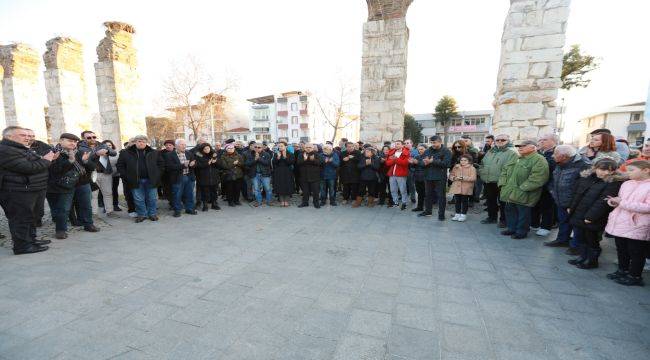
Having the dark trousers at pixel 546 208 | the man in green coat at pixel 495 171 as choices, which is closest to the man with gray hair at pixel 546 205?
the dark trousers at pixel 546 208

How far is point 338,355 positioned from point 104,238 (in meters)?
4.75

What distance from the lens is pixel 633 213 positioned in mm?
3262

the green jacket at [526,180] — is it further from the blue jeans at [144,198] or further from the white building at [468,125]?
the white building at [468,125]

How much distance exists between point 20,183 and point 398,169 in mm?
6857

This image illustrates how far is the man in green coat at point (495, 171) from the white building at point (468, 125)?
44710 mm

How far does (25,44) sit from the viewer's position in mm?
12766

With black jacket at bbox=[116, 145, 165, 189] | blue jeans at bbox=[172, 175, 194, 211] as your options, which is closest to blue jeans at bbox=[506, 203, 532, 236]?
blue jeans at bbox=[172, 175, 194, 211]

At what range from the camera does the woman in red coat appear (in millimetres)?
7027

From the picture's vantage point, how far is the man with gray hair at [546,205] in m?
5.13

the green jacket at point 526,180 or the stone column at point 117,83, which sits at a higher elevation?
the stone column at point 117,83

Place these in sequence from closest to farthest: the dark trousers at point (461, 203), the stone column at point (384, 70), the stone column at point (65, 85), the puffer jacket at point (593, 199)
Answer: the puffer jacket at point (593, 199)
the dark trousers at point (461, 203)
the stone column at point (384, 70)
the stone column at point (65, 85)

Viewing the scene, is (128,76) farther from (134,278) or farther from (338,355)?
(338,355)

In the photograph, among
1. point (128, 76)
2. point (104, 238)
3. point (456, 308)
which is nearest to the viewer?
point (456, 308)

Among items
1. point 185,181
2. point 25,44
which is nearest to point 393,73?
point 185,181
